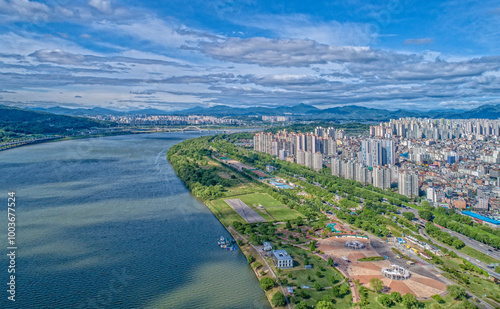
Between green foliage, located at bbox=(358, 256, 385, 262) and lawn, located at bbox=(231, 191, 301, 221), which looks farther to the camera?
lawn, located at bbox=(231, 191, 301, 221)

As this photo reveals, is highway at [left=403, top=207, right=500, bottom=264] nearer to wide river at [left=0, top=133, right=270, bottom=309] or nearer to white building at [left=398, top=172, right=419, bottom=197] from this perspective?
white building at [left=398, top=172, right=419, bottom=197]

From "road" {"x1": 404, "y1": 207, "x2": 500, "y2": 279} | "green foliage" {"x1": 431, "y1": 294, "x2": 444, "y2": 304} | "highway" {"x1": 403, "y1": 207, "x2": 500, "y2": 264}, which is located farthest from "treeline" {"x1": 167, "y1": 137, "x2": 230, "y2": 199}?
"green foliage" {"x1": 431, "y1": 294, "x2": 444, "y2": 304}

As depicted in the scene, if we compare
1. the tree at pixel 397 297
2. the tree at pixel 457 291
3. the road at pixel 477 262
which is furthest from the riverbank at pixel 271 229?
the road at pixel 477 262

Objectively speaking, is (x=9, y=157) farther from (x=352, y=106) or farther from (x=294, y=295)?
(x=352, y=106)

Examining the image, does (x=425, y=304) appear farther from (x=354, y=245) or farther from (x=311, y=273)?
(x=354, y=245)

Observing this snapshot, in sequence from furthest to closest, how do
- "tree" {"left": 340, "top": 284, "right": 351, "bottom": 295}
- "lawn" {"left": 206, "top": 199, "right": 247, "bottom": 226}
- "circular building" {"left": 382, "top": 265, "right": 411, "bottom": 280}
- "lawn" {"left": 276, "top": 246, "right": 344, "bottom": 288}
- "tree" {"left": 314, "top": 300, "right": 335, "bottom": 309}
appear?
"lawn" {"left": 206, "top": 199, "right": 247, "bottom": 226}
"circular building" {"left": 382, "top": 265, "right": 411, "bottom": 280}
"lawn" {"left": 276, "top": 246, "right": 344, "bottom": 288}
"tree" {"left": 340, "top": 284, "right": 351, "bottom": 295}
"tree" {"left": 314, "top": 300, "right": 335, "bottom": 309}

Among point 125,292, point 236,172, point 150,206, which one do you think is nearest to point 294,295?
point 125,292
